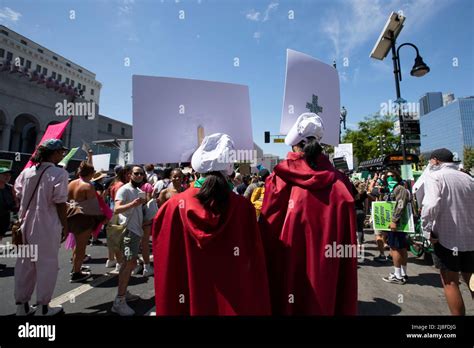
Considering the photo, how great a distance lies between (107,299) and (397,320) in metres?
3.77

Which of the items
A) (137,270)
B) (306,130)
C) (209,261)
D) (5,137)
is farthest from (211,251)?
(5,137)

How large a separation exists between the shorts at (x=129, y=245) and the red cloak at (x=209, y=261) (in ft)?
5.24

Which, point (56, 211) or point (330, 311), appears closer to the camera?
point (330, 311)

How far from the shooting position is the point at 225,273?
5.70 feet

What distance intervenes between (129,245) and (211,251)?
2.05m

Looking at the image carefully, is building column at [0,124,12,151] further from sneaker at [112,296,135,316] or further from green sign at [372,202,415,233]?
green sign at [372,202,415,233]

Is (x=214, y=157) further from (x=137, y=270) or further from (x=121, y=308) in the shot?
(x=137, y=270)

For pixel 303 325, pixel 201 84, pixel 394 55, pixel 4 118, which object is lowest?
pixel 303 325

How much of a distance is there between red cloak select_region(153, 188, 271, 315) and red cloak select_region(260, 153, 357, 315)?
0.28 m

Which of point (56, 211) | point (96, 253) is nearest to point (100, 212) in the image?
point (56, 211)

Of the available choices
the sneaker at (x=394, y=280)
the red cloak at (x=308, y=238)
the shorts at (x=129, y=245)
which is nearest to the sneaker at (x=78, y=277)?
the shorts at (x=129, y=245)

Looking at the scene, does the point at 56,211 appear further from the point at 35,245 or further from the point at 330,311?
the point at 330,311

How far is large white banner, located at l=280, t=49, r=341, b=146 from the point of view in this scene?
2.49 metres

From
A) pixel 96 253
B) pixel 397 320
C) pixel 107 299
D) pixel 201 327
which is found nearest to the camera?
pixel 201 327
